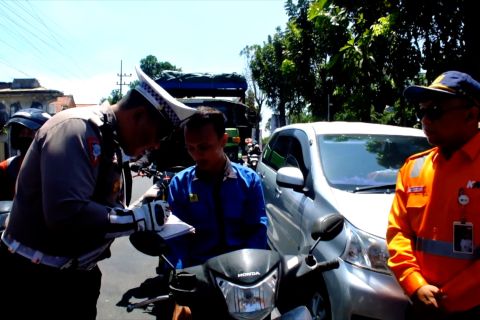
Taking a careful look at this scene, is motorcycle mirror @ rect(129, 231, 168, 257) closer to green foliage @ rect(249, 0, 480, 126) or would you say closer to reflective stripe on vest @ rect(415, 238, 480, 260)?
reflective stripe on vest @ rect(415, 238, 480, 260)

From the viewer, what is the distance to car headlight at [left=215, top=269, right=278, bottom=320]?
1.60 m

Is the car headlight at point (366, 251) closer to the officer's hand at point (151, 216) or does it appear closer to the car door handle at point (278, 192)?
the officer's hand at point (151, 216)

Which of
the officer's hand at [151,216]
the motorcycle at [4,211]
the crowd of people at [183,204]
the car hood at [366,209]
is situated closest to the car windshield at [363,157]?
the car hood at [366,209]

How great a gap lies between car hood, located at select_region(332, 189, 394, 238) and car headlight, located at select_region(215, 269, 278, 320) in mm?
1432

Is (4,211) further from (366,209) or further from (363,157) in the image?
(363,157)

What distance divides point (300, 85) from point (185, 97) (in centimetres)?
865

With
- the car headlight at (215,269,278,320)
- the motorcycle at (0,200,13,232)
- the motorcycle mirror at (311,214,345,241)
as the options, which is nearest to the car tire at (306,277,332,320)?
the motorcycle mirror at (311,214,345,241)

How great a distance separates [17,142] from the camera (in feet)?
12.2

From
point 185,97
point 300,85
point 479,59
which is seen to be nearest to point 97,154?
point 479,59

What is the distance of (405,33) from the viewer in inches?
247

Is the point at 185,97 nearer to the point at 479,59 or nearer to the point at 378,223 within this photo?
the point at 479,59

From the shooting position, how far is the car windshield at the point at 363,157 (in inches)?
148

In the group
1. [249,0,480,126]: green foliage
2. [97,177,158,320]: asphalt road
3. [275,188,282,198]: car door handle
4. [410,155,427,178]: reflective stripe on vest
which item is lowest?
[97,177,158,320]: asphalt road

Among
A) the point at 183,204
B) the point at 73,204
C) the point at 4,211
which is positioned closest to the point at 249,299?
the point at 73,204
